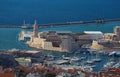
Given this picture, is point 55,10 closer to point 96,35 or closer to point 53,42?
point 96,35

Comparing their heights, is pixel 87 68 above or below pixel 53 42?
below

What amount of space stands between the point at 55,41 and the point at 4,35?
243 centimetres

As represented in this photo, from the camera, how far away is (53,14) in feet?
125

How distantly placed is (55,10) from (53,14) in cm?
270

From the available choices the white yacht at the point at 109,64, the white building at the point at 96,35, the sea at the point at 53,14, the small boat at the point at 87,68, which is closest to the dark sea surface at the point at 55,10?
the sea at the point at 53,14


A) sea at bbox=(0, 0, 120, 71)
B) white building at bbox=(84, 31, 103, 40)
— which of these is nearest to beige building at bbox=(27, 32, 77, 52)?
sea at bbox=(0, 0, 120, 71)

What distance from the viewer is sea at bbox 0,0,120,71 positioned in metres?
27.0

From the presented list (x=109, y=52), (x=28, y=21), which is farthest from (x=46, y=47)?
(x=28, y=21)

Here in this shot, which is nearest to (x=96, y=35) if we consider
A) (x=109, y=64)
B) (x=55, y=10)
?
(x=109, y=64)

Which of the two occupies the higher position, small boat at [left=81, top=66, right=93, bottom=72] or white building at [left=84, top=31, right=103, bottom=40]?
white building at [left=84, top=31, right=103, bottom=40]

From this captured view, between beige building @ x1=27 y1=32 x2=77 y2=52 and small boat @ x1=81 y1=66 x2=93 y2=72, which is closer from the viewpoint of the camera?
small boat @ x1=81 y1=66 x2=93 y2=72

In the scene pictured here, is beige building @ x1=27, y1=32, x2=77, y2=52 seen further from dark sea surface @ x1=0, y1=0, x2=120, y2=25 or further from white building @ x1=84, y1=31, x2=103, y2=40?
Result: dark sea surface @ x1=0, y1=0, x2=120, y2=25

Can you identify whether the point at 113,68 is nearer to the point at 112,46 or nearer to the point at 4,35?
the point at 112,46

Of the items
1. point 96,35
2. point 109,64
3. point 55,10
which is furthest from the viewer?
point 55,10
